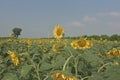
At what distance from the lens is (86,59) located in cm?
303

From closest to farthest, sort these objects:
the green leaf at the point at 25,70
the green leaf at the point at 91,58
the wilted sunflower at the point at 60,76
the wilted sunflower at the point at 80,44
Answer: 1. the wilted sunflower at the point at 60,76
2. the green leaf at the point at 25,70
3. the green leaf at the point at 91,58
4. the wilted sunflower at the point at 80,44

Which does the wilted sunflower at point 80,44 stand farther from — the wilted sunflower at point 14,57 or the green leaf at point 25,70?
the green leaf at point 25,70

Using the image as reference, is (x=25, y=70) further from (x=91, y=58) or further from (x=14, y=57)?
(x=91, y=58)

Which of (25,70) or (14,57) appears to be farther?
(14,57)

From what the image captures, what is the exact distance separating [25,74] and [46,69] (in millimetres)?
200

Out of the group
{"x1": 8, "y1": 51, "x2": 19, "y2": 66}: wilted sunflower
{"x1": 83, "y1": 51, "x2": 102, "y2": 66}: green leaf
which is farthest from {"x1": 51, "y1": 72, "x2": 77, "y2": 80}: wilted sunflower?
{"x1": 8, "y1": 51, "x2": 19, "y2": 66}: wilted sunflower

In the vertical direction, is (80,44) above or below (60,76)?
above

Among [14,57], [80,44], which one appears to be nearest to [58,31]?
[80,44]

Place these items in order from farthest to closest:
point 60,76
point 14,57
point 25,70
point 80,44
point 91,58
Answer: point 80,44 < point 14,57 < point 91,58 < point 25,70 < point 60,76

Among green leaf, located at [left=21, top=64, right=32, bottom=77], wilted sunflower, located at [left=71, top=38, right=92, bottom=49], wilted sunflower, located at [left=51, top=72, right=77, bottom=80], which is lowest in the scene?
green leaf, located at [left=21, top=64, right=32, bottom=77]

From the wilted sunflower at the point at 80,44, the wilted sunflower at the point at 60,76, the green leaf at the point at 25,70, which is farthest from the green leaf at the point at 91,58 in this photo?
the wilted sunflower at the point at 60,76

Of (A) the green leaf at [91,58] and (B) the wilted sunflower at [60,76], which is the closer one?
(B) the wilted sunflower at [60,76]

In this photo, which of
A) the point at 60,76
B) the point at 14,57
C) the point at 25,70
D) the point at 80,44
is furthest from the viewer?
the point at 80,44

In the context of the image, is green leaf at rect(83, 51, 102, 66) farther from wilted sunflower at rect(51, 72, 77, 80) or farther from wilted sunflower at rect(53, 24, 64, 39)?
wilted sunflower at rect(51, 72, 77, 80)
